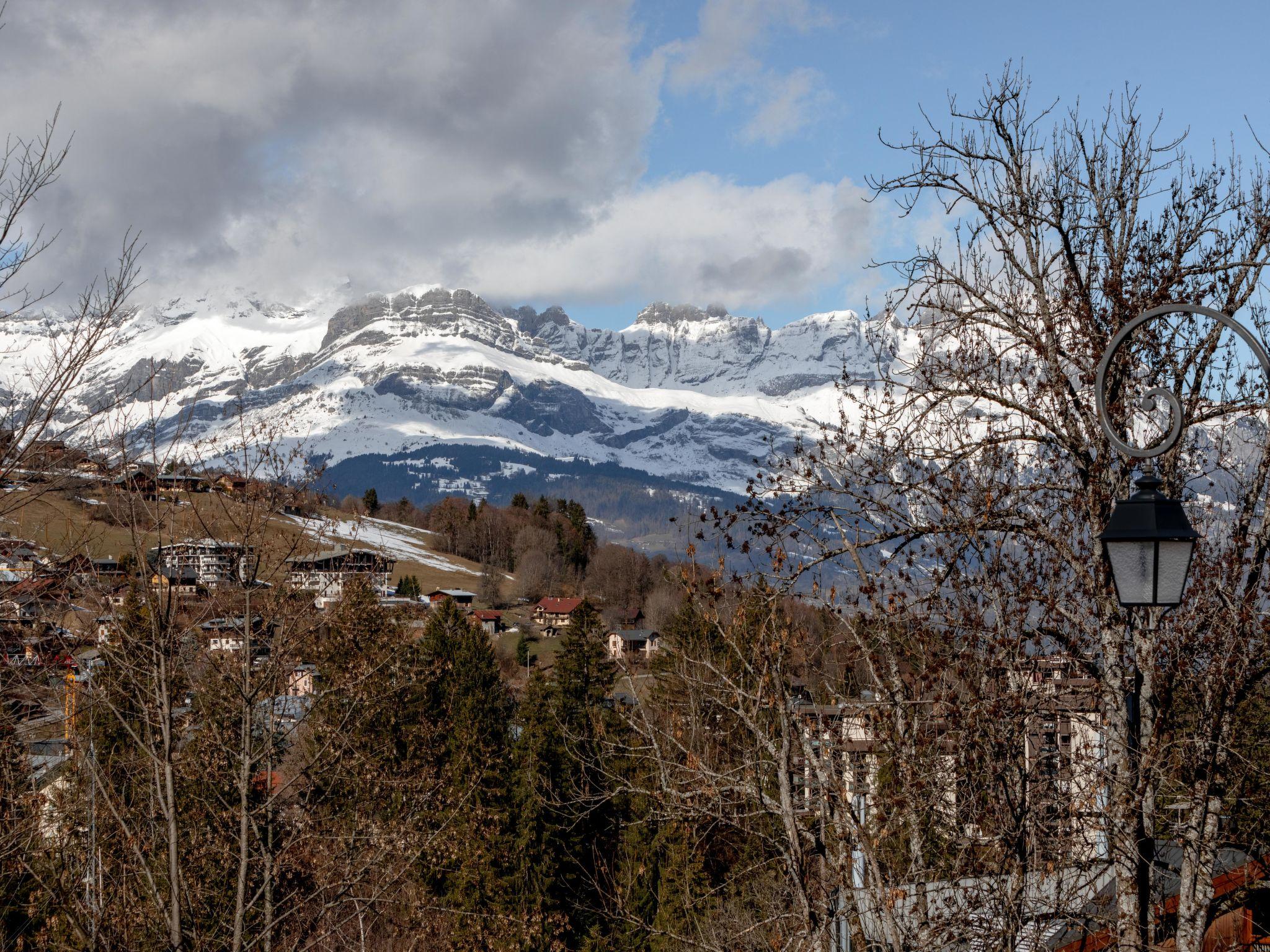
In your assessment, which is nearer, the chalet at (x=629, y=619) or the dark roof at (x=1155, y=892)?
the dark roof at (x=1155, y=892)

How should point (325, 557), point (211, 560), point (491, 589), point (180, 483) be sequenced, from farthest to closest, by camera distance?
1. point (491, 589)
2. point (325, 557)
3. point (211, 560)
4. point (180, 483)

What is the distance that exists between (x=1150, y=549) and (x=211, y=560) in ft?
27.4

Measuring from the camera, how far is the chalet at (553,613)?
4043 inches

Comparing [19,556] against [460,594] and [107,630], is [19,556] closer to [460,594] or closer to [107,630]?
[107,630]

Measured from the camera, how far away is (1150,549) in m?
6.16

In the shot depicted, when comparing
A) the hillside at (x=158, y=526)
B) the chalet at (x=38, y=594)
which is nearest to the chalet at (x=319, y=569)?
the hillside at (x=158, y=526)

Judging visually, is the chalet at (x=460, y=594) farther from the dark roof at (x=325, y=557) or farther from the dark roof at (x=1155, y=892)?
the dark roof at (x=1155, y=892)

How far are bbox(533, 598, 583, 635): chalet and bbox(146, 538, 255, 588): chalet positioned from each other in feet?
301

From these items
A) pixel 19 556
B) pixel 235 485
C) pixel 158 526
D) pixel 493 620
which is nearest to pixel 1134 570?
pixel 158 526

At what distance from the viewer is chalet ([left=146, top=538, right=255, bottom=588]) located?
368 inches

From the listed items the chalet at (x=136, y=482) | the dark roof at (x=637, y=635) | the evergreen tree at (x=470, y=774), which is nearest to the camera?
the chalet at (x=136, y=482)

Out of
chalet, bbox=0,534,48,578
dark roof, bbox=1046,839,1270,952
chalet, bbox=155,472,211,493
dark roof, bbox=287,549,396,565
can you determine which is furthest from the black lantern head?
chalet, bbox=0,534,48,578

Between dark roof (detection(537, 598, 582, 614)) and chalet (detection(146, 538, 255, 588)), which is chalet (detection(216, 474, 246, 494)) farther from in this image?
dark roof (detection(537, 598, 582, 614))

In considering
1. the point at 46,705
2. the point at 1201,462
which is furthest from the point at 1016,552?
the point at 46,705
